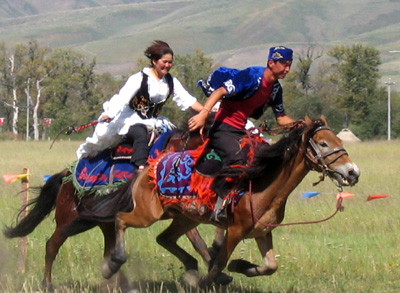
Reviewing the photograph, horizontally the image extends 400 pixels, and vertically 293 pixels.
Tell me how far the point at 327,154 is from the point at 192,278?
88.3 inches

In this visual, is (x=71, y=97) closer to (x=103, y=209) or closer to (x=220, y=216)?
(x=103, y=209)

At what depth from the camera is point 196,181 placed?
834cm

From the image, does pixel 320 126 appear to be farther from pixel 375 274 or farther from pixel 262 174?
pixel 375 274

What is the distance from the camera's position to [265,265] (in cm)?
816

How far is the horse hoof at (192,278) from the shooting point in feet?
29.4

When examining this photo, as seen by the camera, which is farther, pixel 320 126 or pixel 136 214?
pixel 136 214

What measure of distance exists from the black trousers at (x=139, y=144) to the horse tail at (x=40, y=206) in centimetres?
138

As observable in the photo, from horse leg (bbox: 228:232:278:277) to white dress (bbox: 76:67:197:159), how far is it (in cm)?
163

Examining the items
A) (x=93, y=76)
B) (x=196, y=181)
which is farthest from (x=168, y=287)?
(x=93, y=76)

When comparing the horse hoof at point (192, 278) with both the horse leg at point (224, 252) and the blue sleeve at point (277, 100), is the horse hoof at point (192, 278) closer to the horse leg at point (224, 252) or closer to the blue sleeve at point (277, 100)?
the horse leg at point (224, 252)

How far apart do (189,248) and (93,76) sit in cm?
6896

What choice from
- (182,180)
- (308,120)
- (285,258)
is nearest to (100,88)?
(285,258)

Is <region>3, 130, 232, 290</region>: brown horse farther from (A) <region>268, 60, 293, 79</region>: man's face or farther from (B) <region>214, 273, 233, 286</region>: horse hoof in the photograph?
(A) <region>268, 60, 293, 79</region>: man's face

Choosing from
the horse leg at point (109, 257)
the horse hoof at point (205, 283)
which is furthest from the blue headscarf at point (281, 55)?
the horse leg at point (109, 257)
